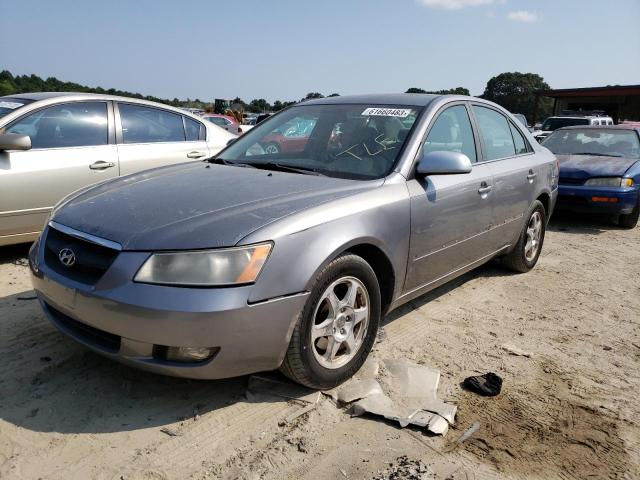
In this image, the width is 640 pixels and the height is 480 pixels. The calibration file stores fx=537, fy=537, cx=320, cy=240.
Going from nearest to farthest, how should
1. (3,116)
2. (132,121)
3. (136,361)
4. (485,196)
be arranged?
(136,361) → (485,196) → (3,116) → (132,121)

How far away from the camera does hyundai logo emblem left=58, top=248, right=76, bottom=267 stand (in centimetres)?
256

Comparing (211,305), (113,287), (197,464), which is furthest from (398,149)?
(197,464)

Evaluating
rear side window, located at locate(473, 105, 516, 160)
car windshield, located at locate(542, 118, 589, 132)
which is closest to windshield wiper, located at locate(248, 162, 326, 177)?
rear side window, located at locate(473, 105, 516, 160)

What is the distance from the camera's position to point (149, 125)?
219 inches

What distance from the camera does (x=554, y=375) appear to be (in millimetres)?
3213

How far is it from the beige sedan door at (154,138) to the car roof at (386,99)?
6.71 feet

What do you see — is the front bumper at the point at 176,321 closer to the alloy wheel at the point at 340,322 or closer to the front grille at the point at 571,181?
the alloy wheel at the point at 340,322

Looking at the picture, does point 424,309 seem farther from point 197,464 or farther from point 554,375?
point 197,464

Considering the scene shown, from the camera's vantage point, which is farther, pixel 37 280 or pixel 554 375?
pixel 554 375

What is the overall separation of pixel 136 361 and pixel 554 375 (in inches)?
93.8

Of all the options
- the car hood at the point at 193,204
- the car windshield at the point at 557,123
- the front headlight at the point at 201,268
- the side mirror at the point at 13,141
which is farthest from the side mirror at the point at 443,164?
the car windshield at the point at 557,123

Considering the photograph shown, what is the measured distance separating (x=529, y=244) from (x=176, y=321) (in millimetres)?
3955

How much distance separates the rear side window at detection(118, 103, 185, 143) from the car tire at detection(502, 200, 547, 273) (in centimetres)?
362

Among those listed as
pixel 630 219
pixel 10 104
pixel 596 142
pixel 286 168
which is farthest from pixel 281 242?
pixel 596 142
